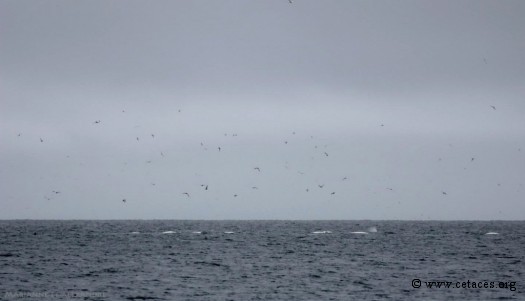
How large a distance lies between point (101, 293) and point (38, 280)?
1058 centimetres

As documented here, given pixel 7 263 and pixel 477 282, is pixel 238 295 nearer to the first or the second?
pixel 477 282

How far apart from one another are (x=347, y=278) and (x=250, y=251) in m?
36.0

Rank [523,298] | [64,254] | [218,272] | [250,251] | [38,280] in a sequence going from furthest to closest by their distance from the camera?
[250,251] → [64,254] → [218,272] → [38,280] → [523,298]

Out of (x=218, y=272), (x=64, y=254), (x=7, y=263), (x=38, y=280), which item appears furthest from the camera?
(x=64, y=254)

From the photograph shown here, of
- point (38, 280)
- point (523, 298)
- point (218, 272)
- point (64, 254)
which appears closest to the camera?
point (523, 298)

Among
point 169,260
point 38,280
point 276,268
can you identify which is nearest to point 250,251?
point 169,260

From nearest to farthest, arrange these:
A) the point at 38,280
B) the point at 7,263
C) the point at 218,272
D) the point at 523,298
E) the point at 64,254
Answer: the point at 523,298, the point at 38,280, the point at 218,272, the point at 7,263, the point at 64,254

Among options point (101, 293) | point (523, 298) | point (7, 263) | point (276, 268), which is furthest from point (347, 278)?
point (7, 263)

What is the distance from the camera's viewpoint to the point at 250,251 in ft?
340

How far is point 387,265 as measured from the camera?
266 feet

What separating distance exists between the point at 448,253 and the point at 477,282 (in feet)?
110

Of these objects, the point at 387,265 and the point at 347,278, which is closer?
the point at 347,278

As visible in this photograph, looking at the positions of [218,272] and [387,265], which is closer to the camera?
[218,272]

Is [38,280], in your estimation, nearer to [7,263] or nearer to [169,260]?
[7,263]
